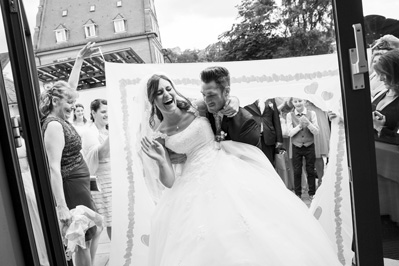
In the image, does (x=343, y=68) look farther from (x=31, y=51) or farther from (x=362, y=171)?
(x=31, y=51)

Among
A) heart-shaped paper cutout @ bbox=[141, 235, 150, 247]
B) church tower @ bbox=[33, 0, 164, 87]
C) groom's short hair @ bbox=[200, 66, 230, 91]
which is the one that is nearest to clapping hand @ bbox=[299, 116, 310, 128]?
groom's short hair @ bbox=[200, 66, 230, 91]

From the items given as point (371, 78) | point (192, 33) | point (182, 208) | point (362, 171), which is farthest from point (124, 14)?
point (362, 171)

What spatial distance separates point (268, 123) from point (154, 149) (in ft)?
1.51

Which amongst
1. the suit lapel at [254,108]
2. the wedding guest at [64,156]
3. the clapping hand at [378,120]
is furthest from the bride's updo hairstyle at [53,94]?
the clapping hand at [378,120]

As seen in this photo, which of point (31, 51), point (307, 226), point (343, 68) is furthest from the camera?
point (31, 51)

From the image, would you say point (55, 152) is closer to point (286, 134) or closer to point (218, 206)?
point (218, 206)

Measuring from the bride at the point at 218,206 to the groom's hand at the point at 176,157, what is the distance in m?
0.02

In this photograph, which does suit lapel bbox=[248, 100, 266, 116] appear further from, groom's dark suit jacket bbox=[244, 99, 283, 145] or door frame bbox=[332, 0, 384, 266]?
door frame bbox=[332, 0, 384, 266]

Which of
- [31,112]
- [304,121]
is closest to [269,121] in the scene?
[304,121]

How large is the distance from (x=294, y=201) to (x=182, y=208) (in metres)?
0.44

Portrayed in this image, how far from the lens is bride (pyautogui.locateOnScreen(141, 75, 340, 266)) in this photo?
1.39 m

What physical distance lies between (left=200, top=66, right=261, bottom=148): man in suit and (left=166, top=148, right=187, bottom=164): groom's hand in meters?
0.17

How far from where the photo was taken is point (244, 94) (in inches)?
57.1

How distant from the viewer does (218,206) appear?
144 centimetres
